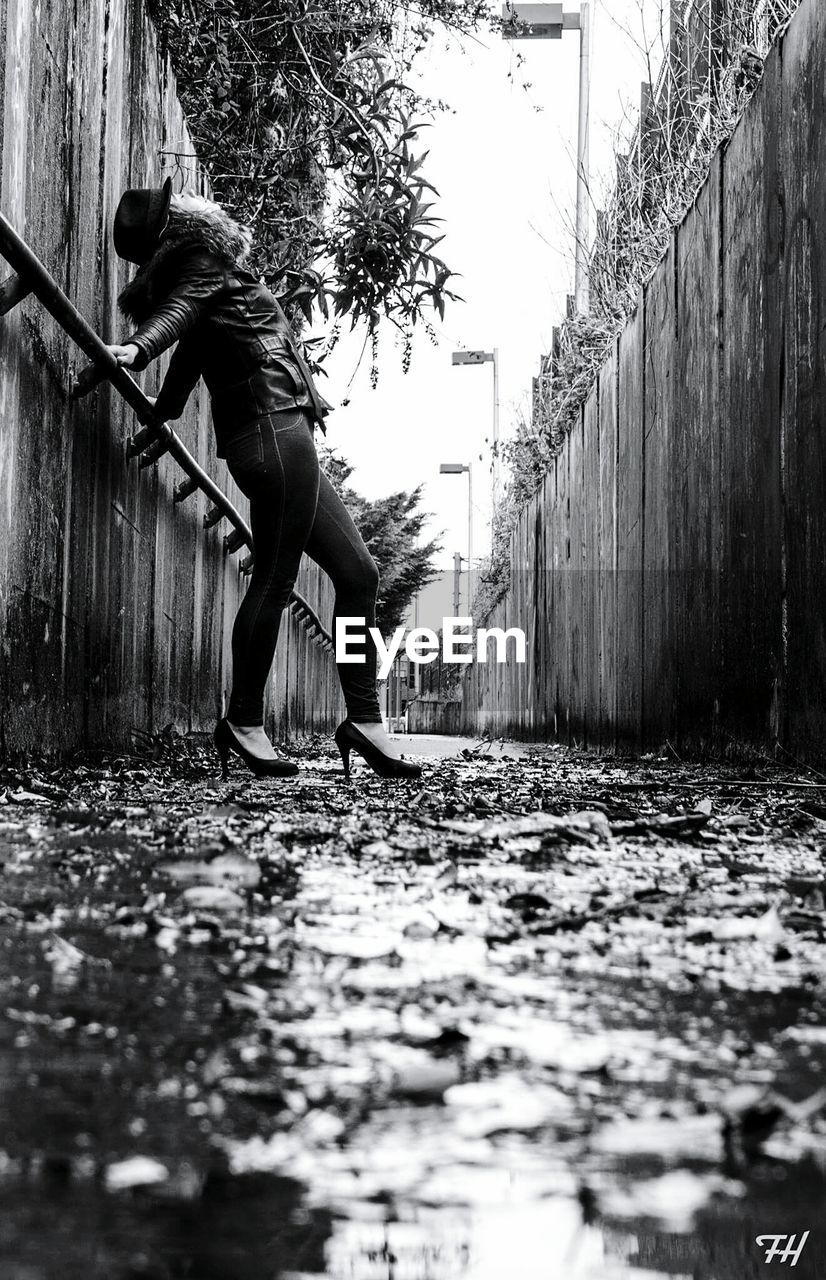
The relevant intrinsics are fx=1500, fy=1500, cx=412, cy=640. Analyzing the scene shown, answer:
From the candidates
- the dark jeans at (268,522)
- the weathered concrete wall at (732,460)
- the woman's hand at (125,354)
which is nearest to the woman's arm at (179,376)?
the dark jeans at (268,522)

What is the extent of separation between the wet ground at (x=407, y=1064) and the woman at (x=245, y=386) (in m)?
2.59

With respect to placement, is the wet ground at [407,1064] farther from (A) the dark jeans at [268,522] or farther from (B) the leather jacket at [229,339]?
(B) the leather jacket at [229,339]

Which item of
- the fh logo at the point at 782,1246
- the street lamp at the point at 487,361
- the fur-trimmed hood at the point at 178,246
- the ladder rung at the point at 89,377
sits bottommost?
Result: the fh logo at the point at 782,1246

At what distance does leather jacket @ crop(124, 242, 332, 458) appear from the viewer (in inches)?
190

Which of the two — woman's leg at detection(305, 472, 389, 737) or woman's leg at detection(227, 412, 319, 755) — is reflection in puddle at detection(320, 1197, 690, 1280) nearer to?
woman's leg at detection(227, 412, 319, 755)

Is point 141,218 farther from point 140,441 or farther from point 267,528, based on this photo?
point 267,528

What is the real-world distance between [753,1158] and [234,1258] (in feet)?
1.07

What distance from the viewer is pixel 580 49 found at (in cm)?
1577

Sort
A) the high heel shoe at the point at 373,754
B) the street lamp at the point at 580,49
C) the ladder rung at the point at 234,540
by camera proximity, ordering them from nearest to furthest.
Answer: the high heel shoe at the point at 373,754 → the ladder rung at the point at 234,540 → the street lamp at the point at 580,49

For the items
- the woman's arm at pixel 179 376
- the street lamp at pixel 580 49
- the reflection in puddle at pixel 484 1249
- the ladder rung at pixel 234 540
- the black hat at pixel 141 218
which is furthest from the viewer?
the street lamp at pixel 580 49

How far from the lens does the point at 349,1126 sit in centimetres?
95

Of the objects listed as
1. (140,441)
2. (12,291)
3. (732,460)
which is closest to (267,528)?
(140,441)

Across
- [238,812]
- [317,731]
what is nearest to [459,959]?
[238,812]

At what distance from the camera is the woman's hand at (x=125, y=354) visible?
435cm
